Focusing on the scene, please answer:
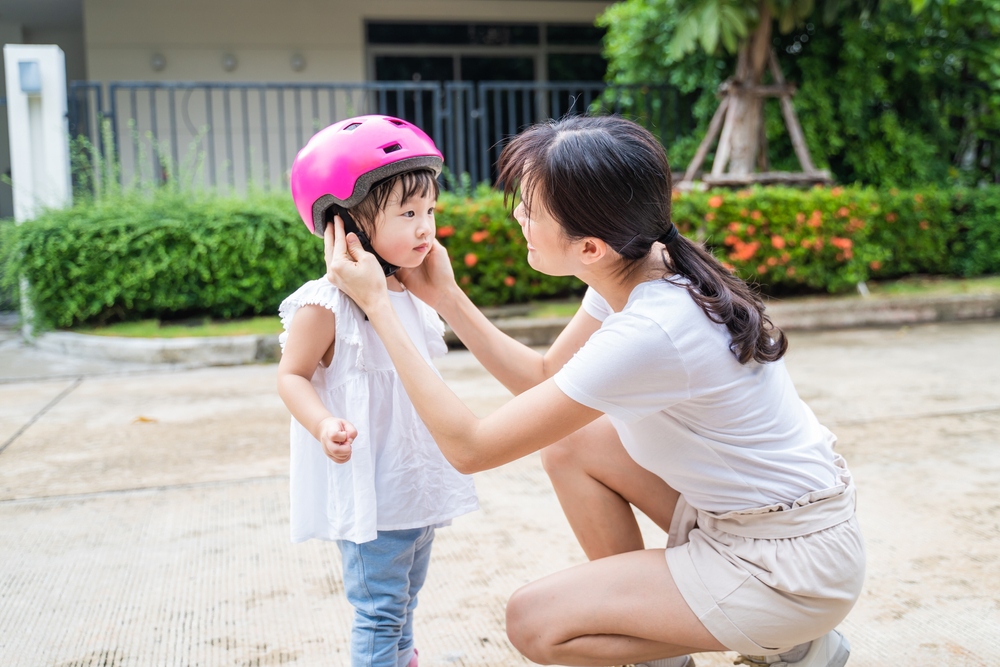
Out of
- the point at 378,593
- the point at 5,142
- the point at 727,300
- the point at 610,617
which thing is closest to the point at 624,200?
the point at 727,300

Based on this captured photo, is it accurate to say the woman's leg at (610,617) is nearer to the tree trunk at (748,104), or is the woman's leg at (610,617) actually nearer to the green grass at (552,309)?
the green grass at (552,309)

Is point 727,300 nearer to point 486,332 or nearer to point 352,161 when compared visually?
point 486,332

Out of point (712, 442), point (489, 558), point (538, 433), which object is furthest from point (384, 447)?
point (489, 558)

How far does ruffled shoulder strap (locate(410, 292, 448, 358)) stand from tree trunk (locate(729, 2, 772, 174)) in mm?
5539

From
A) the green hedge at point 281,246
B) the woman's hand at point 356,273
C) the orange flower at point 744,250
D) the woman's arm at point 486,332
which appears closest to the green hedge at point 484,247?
the green hedge at point 281,246

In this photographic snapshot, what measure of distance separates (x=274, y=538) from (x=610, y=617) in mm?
1435

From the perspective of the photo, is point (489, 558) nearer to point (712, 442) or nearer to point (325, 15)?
point (712, 442)

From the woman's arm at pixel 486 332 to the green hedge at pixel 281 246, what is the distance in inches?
160

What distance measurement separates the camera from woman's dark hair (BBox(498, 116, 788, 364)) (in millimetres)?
1576

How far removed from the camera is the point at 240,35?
9.41 metres

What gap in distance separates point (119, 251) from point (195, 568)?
387 centimetres

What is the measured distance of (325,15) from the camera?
959 centimetres

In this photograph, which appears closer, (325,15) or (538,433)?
(538,433)

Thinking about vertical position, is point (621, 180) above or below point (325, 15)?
below
